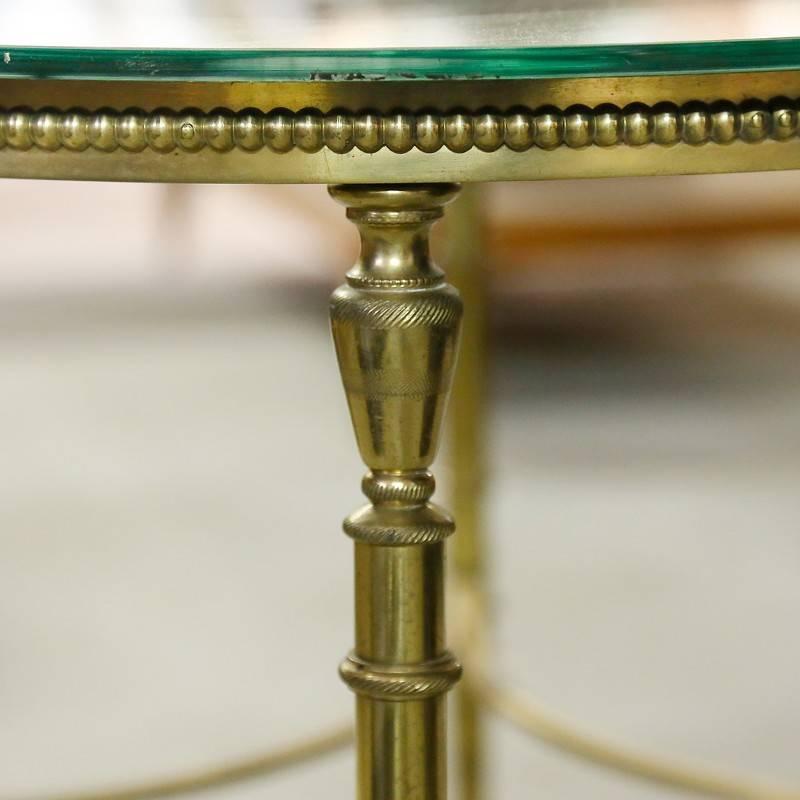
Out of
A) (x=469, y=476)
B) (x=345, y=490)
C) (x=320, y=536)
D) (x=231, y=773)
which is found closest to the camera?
(x=231, y=773)

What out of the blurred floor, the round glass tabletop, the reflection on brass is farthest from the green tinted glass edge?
the blurred floor

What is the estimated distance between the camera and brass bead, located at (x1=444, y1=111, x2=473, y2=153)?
32 cm

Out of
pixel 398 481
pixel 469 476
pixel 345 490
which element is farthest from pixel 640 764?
pixel 345 490

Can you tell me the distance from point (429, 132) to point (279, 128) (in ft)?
0.10

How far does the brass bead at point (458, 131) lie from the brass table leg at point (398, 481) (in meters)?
0.03

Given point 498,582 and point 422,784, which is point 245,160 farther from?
point 498,582

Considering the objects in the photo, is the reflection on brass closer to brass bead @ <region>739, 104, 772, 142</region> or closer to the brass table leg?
the brass table leg

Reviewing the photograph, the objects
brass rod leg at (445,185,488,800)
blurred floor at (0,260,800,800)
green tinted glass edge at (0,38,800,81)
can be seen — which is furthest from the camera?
blurred floor at (0,260,800,800)

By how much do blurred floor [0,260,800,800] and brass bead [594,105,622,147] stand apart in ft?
1.99

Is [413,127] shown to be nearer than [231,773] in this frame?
Yes

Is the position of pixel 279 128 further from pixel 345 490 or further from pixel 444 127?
pixel 345 490

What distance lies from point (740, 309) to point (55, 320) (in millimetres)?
808

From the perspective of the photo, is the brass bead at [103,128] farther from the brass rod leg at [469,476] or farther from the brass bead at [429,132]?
the brass rod leg at [469,476]

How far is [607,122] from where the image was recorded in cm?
32
